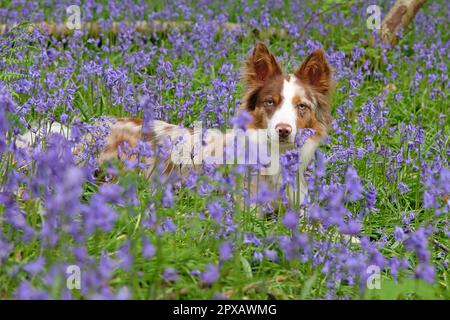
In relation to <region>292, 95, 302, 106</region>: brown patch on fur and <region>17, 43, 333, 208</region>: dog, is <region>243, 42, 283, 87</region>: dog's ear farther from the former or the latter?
<region>292, 95, 302, 106</region>: brown patch on fur

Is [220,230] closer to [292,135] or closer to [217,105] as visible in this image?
[292,135]

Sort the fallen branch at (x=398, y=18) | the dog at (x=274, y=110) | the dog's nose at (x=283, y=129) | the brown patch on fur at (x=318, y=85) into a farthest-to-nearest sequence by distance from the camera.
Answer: the fallen branch at (x=398, y=18)
the brown patch on fur at (x=318, y=85)
the dog at (x=274, y=110)
the dog's nose at (x=283, y=129)

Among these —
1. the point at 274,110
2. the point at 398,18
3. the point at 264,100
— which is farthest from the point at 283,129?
the point at 398,18

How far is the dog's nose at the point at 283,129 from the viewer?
4.54 m

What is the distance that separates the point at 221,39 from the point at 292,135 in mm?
3461

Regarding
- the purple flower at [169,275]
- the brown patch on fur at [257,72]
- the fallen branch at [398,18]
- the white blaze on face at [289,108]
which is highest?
the fallen branch at [398,18]

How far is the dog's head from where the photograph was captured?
4844mm

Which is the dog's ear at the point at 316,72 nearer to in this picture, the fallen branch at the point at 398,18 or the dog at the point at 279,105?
the dog at the point at 279,105

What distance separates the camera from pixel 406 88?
7.45 m

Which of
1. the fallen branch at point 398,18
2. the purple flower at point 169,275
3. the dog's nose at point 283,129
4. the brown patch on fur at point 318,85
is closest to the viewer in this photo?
the purple flower at point 169,275

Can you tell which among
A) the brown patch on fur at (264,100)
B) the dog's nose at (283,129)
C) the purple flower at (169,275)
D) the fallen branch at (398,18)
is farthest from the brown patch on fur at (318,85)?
the fallen branch at (398,18)

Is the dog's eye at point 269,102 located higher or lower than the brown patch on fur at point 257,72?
lower

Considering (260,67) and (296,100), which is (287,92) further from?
(260,67)

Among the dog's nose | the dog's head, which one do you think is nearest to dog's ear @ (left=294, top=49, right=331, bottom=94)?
the dog's head
